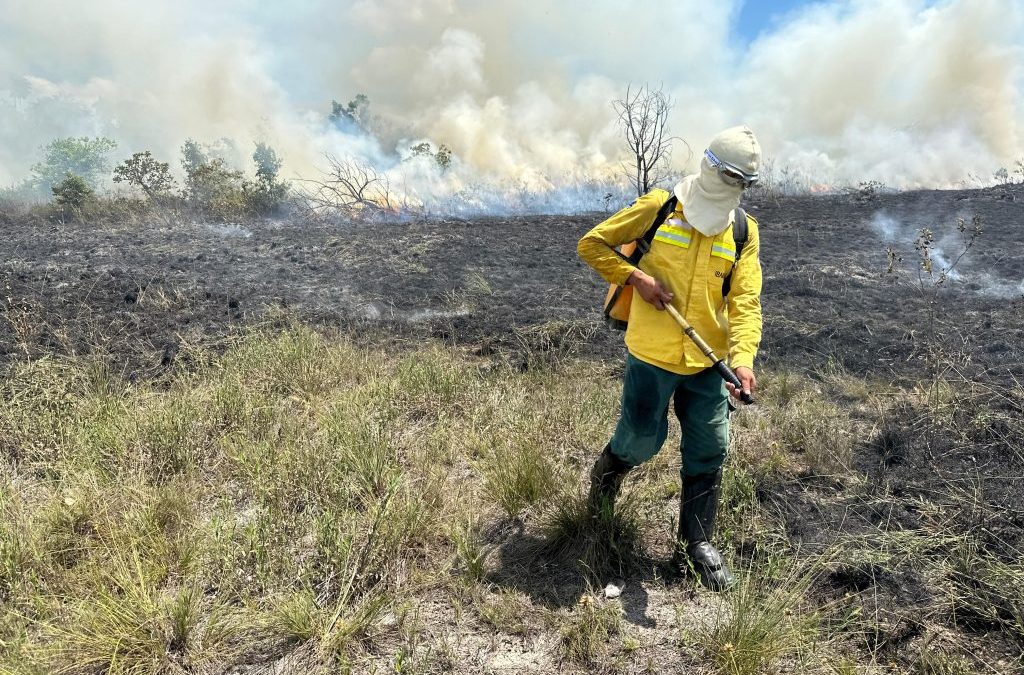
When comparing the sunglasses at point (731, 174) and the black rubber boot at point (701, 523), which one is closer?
the sunglasses at point (731, 174)

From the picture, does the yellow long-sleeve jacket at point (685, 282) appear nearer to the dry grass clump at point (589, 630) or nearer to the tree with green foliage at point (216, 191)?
the dry grass clump at point (589, 630)

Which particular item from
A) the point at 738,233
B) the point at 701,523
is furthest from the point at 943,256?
the point at 701,523

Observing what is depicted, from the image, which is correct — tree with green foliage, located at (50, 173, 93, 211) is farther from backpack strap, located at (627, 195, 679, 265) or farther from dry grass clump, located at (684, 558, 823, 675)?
dry grass clump, located at (684, 558, 823, 675)

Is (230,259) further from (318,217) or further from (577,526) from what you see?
(577,526)

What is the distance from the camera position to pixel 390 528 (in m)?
2.55

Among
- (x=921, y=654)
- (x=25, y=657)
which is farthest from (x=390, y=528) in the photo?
(x=921, y=654)

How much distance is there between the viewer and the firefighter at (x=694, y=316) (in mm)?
2180

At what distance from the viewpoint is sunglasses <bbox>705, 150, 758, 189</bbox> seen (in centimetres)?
212

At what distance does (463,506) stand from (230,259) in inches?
296

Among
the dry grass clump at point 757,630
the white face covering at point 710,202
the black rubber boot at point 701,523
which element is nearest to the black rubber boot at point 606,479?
the black rubber boot at point 701,523

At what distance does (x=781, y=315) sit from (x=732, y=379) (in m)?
4.67

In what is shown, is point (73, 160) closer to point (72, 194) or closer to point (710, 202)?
point (72, 194)

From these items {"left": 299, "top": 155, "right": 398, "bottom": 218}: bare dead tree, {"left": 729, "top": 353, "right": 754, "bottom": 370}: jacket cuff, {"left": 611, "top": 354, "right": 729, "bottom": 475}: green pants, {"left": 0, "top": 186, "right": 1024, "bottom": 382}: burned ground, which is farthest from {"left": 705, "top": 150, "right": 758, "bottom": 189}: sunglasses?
{"left": 299, "top": 155, "right": 398, "bottom": 218}: bare dead tree

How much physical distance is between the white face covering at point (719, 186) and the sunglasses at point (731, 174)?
0.04ft
